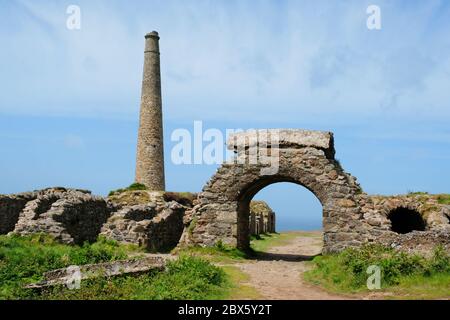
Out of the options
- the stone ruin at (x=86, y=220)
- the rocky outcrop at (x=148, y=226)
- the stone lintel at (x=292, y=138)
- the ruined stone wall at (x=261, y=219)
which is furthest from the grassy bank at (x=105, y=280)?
the ruined stone wall at (x=261, y=219)

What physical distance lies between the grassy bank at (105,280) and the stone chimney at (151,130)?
27298mm

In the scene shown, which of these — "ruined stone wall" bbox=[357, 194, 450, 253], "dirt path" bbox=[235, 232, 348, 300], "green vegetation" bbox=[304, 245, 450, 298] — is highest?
"ruined stone wall" bbox=[357, 194, 450, 253]

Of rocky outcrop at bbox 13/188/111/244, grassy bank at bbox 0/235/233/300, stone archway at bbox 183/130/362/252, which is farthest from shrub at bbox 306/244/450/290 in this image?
rocky outcrop at bbox 13/188/111/244

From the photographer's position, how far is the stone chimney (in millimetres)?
40562

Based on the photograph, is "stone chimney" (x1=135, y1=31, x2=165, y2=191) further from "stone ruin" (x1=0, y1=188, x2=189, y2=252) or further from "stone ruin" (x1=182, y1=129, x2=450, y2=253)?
"stone ruin" (x1=182, y1=129, x2=450, y2=253)

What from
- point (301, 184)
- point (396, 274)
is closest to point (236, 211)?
point (301, 184)

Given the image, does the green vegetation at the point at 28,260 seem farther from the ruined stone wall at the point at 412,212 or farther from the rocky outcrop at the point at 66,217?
the ruined stone wall at the point at 412,212

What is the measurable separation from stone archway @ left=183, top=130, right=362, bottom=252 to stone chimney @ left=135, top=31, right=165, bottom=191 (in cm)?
2431

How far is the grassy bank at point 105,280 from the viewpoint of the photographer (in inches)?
331

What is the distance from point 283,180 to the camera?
55.0ft

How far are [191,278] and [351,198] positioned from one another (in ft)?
23.9
